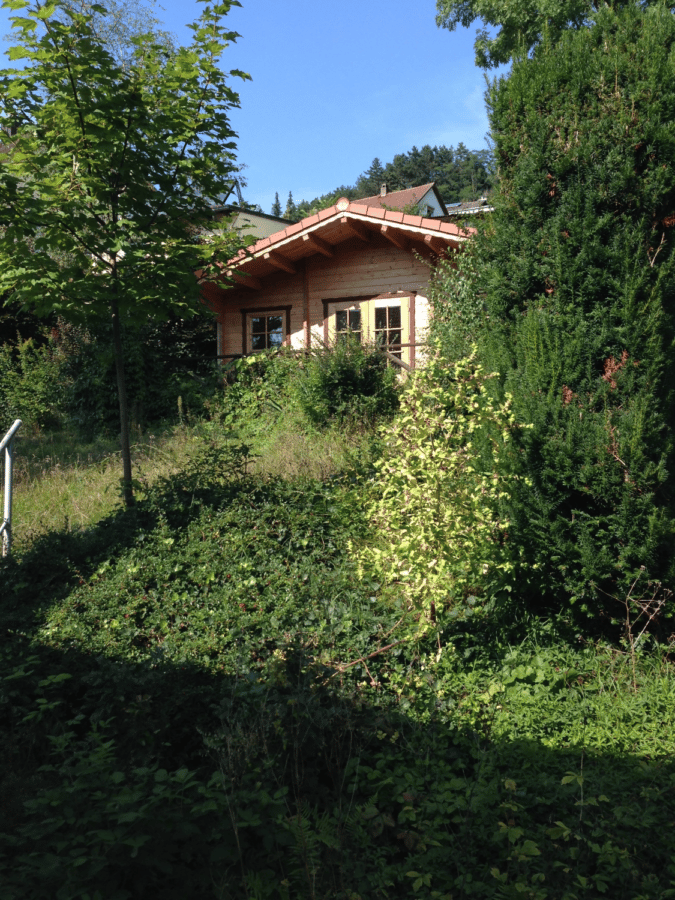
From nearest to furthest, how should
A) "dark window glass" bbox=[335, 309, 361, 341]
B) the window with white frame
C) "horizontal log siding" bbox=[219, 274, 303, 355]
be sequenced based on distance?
"dark window glass" bbox=[335, 309, 361, 341] → "horizontal log siding" bbox=[219, 274, 303, 355] → the window with white frame

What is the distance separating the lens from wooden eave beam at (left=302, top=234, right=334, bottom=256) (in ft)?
45.8

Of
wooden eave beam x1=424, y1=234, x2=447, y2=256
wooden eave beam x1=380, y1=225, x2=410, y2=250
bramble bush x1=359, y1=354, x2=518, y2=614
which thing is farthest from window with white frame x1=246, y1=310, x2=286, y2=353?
bramble bush x1=359, y1=354, x2=518, y2=614

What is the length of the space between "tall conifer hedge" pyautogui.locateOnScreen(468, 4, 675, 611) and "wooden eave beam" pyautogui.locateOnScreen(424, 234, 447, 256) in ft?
25.7

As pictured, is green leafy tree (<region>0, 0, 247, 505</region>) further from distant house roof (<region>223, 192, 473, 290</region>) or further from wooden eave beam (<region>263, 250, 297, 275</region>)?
wooden eave beam (<region>263, 250, 297, 275</region>)

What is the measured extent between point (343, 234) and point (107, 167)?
9199 millimetres

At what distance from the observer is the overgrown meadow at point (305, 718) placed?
2568 mm

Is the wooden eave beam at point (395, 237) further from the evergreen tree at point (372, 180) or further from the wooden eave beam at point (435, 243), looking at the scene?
the evergreen tree at point (372, 180)

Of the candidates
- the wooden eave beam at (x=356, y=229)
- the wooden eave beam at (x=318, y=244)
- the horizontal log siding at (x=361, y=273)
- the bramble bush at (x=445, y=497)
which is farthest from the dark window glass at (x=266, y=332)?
the bramble bush at (x=445, y=497)

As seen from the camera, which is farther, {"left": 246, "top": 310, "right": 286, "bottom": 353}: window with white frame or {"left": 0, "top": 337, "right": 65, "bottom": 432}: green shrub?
{"left": 246, "top": 310, "right": 286, "bottom": 353}: window with white frame

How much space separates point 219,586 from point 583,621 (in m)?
2.70

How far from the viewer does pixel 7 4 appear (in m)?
5.16

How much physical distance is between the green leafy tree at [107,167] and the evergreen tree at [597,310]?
2.88m

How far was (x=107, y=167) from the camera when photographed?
581cm

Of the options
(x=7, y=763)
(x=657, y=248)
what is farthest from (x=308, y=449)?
(x=7, y=763)
